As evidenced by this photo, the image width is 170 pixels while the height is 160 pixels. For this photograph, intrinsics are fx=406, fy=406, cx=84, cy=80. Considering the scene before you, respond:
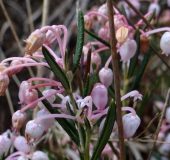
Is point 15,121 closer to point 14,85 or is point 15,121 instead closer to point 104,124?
point 104,124

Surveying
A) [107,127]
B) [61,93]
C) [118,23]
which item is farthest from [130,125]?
[118,23]

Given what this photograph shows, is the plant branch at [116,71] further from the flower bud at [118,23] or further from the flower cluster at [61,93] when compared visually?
the flower bud at [118,23]

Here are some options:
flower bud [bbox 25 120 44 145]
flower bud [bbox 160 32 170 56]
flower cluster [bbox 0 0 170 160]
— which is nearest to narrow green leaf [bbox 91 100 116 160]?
flower cluster [bbox 0 0 170 160]

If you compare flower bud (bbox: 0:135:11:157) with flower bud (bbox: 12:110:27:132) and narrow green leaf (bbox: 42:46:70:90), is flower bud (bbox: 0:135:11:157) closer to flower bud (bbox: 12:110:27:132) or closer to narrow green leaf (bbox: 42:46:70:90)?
flower bud (bbox: 12:110:27:132)

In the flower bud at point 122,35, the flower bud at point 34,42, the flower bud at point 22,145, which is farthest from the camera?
the flower bud at point 22,145

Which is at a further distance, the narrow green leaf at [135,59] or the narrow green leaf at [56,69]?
the narrow green leaf at [135,59]

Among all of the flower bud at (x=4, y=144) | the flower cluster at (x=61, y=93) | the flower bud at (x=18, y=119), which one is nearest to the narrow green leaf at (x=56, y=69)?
the flower cluster at (x=61, y=93)

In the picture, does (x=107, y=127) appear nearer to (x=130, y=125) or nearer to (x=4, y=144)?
(x=130, y=125)

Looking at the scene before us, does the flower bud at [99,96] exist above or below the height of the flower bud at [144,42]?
below

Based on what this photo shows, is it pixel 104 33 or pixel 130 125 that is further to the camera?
pixel 104 33

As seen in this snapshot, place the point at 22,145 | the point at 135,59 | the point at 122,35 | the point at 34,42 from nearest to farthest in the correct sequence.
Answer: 1. the point at 34,42
2. the point at 122,35
3. the point at 22,145
4. the point at 135,59
